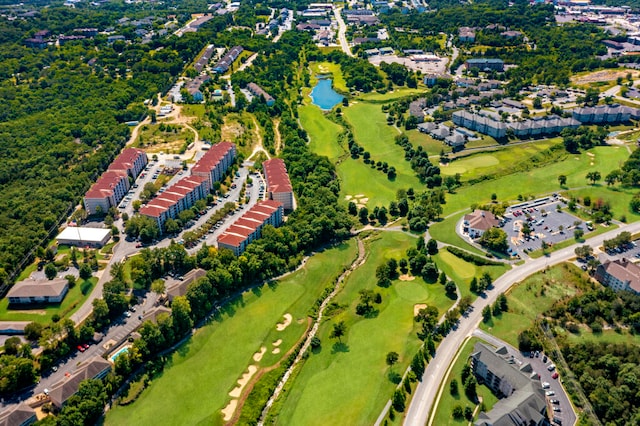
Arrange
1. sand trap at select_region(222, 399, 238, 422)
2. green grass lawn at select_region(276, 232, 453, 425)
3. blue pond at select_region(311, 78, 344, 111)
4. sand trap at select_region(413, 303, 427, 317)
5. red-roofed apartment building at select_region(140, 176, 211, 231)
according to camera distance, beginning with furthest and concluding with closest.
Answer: blue pond at select_region(311, 78, 344, 111), red-roofed apartment building at select_region(140, 176, 211, 231), sand trap at select_region(413, 303, 427, 317), sand trap at select_region(222, 399, 238, 422), green grass lawn at select_region(276, 232, 453, 425)

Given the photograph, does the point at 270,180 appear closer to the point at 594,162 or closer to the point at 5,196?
the point at 5,196

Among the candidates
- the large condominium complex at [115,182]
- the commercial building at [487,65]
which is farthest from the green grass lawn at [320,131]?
the commercial building at [487,65]

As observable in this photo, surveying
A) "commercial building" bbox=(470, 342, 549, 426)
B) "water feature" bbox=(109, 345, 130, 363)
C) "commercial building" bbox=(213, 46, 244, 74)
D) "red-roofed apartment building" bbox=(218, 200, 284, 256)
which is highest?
"commercial building" bbox=(213, 46, 244, 74)

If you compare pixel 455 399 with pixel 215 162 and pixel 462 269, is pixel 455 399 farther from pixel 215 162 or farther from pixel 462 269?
pixel 215 162

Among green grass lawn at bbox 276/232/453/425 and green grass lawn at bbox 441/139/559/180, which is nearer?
green grass lawn at bbox 276/232/453/425

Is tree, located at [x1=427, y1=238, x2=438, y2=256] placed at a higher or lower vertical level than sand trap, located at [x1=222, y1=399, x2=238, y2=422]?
higher

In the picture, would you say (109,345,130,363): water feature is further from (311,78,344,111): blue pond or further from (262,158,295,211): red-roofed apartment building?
(311,78,344,111): blue pond

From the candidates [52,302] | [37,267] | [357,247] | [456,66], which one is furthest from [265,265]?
[456,66]

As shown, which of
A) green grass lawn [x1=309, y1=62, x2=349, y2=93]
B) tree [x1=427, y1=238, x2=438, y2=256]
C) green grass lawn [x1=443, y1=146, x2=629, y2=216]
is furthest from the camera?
green grass lawn [x1=309, y1=62, x2=349, y2=93]

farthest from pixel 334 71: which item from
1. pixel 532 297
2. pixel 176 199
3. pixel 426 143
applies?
pixel 532 297

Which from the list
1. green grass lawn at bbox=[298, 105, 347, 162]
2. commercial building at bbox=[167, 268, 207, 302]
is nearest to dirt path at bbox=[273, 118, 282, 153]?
green grass lawn at bbox=[298, 105, 347, 162]
